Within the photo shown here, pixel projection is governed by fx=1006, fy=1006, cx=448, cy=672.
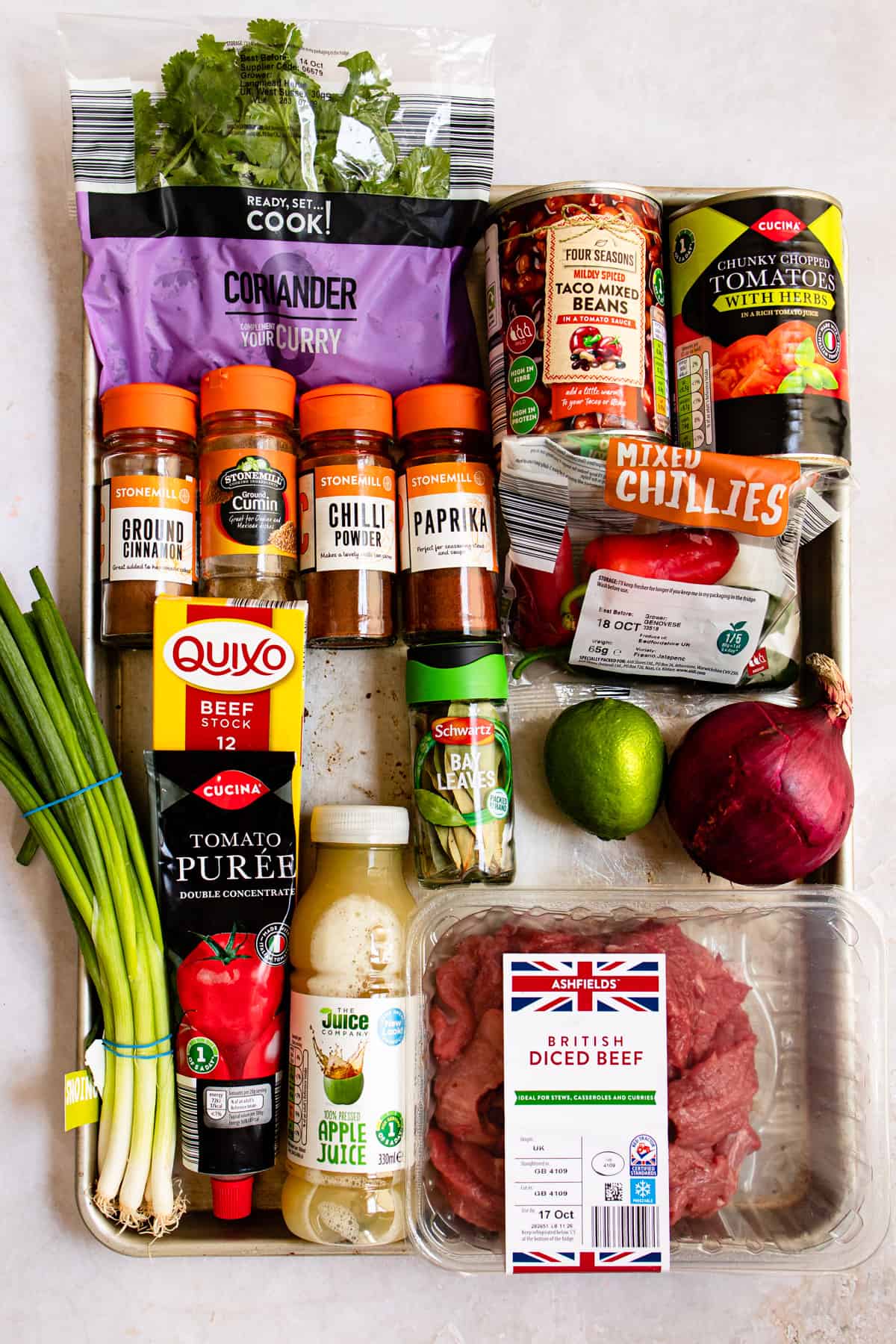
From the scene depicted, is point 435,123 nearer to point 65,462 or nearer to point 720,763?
point 65,462

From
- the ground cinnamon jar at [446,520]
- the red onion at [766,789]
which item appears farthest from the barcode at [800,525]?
the ground cinnamon jar at [446,520]

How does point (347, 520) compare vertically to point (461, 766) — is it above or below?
above

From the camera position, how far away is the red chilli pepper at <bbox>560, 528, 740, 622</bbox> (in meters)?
0.94

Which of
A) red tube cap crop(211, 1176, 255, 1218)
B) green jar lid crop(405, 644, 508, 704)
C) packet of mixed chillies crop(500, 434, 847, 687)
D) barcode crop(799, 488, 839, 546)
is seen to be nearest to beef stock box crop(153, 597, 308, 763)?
green jar lid crop(405, 644, 508, 704)

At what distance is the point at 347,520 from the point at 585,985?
1.56 feet

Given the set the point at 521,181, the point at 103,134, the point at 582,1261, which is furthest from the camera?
the point at 521,181

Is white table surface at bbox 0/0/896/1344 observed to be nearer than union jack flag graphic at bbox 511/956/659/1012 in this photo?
No

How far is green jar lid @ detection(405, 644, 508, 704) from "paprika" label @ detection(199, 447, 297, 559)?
0.17m

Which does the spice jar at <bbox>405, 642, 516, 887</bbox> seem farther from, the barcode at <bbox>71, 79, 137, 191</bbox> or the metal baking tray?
the barcode at <bbox>71, 79, 137, 191</bbox>

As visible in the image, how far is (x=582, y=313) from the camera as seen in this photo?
0.91m

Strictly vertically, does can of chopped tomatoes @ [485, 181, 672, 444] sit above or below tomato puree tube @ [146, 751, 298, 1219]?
above

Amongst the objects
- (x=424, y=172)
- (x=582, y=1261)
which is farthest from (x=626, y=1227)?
(x=424, y=172)

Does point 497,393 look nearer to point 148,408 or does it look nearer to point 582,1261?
point 148,408

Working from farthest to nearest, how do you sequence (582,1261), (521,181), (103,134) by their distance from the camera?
(521,181), (103,134), (582,1261)
